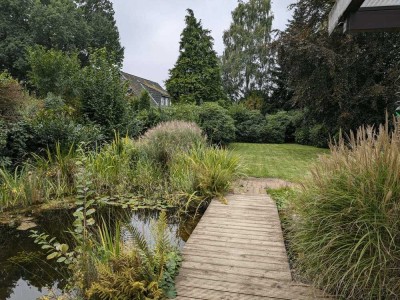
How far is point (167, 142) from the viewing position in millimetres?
6602

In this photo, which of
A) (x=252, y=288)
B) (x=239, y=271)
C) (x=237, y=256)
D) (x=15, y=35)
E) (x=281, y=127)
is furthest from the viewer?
(x=15, y=35)

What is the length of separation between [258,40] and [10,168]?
803 inches

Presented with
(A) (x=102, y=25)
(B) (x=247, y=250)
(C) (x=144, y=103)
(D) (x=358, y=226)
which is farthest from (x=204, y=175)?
(A) (x=102, y=25)

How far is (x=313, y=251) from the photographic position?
2402 millimetres

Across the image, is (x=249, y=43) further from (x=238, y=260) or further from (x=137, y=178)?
(x=238, y=260)

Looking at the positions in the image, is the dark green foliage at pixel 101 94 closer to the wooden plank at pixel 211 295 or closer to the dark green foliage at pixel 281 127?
the wooden plank at pixel 211 295

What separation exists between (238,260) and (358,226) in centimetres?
122

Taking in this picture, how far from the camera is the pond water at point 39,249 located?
281 centimetres

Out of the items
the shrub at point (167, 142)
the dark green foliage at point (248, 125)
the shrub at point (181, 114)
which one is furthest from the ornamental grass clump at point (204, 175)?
the dark green foliage at point (248, 125)

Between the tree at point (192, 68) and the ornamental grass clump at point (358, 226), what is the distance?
1520 cm

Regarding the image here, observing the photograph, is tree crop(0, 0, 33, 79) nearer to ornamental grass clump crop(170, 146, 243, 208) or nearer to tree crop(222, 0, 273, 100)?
tree crop(222, 0, 273, 100)

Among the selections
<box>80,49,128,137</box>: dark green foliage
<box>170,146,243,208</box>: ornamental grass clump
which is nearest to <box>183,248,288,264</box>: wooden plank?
<box>170,146,243,208</box>: ornamental grass clump

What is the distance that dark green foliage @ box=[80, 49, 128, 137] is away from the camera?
8.42 m

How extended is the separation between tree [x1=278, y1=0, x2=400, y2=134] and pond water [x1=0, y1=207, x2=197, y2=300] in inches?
329
